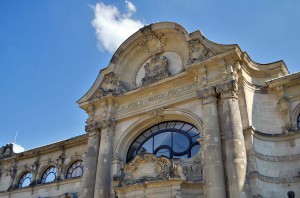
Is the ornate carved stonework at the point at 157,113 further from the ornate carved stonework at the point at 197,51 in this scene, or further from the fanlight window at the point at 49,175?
the fanlight window at the point at 49,175

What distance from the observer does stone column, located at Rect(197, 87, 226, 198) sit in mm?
12883

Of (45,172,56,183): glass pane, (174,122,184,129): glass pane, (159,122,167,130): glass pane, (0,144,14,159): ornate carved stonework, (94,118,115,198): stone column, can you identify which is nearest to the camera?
(94,118,115,198): stone column

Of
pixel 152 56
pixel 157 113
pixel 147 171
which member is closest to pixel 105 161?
pixel 147 171

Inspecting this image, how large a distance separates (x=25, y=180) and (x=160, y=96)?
41.0 ft

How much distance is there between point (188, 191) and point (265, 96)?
5.70 metres

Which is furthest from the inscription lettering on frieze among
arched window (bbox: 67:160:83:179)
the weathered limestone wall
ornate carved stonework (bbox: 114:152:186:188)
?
arched window (bbox: 67:160:83:179)

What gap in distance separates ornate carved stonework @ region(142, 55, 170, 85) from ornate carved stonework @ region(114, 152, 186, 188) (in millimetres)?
4199

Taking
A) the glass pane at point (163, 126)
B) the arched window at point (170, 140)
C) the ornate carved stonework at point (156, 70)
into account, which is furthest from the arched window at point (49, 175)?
the ornate carved stonework at point (156, 70)

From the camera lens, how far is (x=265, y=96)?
1556 centimetres

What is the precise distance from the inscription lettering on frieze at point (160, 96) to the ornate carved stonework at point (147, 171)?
3.06 metres

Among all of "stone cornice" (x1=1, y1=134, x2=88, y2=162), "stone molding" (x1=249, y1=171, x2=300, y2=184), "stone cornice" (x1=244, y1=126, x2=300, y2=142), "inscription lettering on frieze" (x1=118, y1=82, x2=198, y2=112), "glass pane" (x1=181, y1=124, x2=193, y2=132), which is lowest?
"stone molding" (x1=249, y1=171, x2=300, y2=184)

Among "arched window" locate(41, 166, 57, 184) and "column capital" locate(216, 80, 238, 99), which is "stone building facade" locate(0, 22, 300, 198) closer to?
"column capital" locate(216, 80, 238, 99)

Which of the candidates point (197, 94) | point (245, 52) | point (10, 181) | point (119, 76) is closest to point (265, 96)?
point (245, 52)

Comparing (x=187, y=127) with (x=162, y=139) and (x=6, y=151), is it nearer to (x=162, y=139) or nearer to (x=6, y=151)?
(x=162, y=139)
